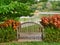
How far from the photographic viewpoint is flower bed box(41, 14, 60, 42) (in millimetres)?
12523

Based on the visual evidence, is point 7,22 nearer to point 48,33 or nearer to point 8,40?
point 8,40

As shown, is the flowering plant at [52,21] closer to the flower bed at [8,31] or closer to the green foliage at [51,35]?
Answer: the green foliage at [51,35]

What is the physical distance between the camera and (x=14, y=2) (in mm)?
11352

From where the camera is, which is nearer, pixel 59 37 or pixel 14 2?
pixel 14 2

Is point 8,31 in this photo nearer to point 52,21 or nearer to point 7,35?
point 7,35

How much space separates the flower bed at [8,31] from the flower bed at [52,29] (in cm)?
139

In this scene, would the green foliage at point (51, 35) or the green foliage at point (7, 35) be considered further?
the green foliage at point (51, 35)

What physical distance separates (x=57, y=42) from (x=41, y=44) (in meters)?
0.85

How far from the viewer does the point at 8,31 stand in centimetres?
1248

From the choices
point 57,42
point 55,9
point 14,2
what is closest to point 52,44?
point 57,42

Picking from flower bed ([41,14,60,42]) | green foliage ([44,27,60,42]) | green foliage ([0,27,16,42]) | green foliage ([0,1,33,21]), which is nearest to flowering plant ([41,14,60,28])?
flower bed ([41,14,60,42])

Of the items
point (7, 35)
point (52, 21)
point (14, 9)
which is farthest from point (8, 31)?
point (52, 21)

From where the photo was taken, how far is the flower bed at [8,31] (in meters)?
12.4

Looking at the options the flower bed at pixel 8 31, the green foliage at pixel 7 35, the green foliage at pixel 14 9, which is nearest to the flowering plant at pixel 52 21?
the green foliage at pixel 14 9
